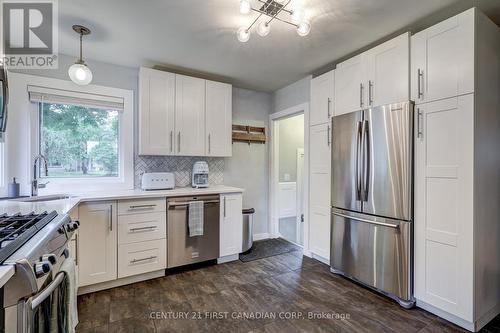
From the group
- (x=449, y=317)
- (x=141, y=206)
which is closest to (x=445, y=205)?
(x=449, y=317)

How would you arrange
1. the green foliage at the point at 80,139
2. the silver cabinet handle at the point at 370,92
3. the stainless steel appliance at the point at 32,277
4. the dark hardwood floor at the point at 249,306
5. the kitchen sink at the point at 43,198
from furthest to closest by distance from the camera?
the green foliage at the point at 80,139 < the silver cabinet handle at the point at 370,92 < the kitchen sink at the point at 43,198 < the dark hardwood floor at the point at 249,306 < the stainless steel appliance at the point at 32,277

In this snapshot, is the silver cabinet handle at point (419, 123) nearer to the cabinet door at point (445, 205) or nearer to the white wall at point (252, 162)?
the cabinet door at point (445, 205)

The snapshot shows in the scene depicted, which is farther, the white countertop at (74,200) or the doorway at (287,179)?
the doorway at (287,179)

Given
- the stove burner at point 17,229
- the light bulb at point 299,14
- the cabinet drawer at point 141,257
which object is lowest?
the cabinet drawer at point 141,257

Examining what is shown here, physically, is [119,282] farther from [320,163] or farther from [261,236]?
[320,163]

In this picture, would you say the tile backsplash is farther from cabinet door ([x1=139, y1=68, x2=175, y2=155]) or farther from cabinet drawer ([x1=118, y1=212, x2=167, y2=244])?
cabinet drawer ([x1=118, y1=212, x2=167, y2=244])

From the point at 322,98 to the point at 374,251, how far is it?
5.87 feet

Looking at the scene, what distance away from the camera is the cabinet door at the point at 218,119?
3348 mm

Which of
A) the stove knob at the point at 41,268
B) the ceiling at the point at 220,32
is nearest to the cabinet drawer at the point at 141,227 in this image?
the stove knob at the point at 41,268

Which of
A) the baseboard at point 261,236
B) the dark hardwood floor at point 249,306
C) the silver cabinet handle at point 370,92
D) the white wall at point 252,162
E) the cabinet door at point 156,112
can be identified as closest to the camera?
the dark hardwood floor at point 249,306

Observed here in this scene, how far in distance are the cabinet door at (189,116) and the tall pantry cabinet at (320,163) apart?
145 centimetres

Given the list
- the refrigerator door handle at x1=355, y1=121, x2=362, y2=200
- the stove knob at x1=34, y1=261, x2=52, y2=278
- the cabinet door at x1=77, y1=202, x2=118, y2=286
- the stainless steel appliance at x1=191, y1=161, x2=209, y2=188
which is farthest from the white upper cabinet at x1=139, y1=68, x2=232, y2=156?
the stove knob at x1=34, y1=261, x2=52, y2=278

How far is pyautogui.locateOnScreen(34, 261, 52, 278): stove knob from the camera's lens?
917mm

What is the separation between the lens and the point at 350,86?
8.67ft
